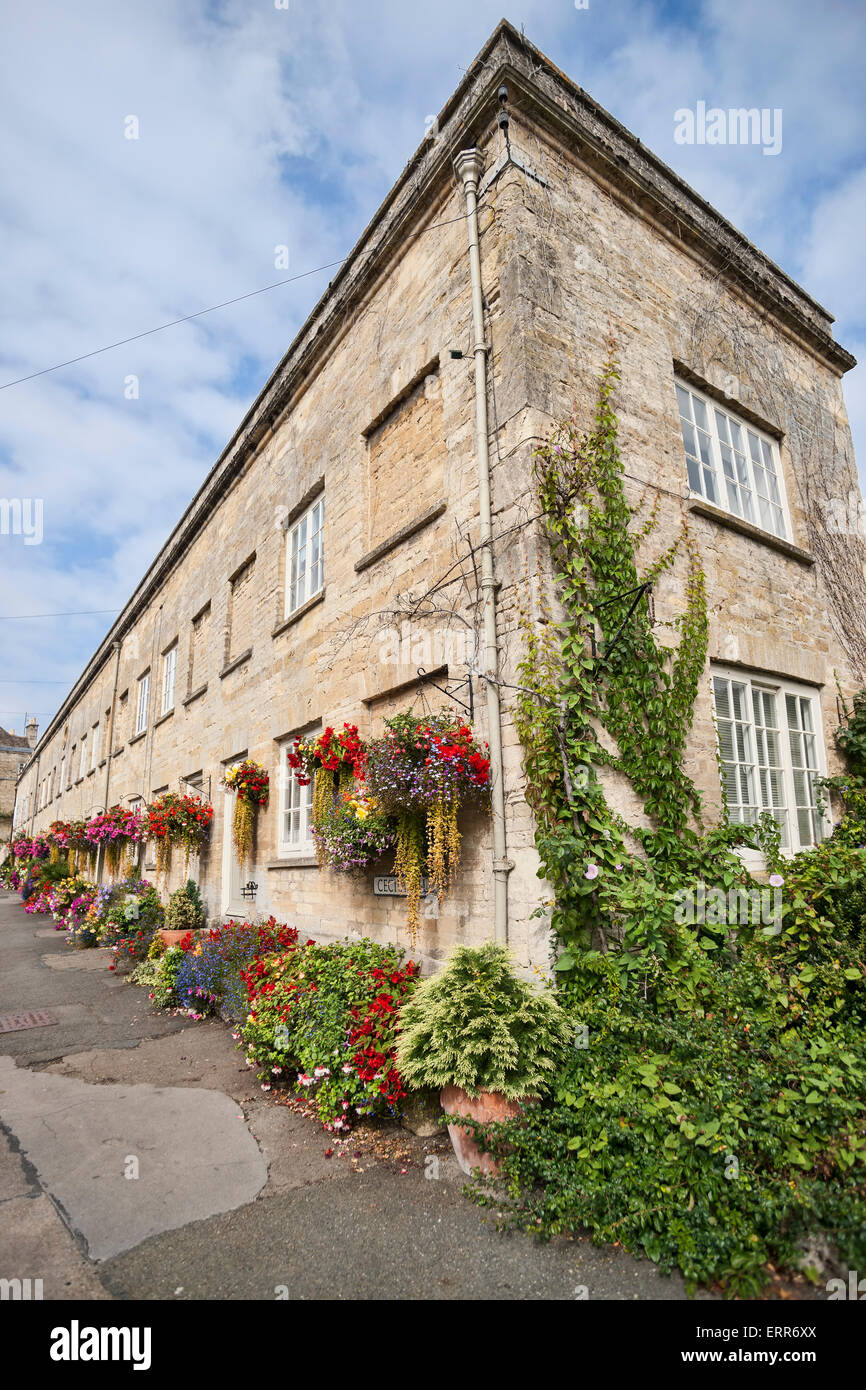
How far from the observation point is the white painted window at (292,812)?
827 cm

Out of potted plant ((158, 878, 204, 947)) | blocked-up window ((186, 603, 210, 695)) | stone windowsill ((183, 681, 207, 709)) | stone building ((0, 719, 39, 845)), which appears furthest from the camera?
stone building ((0, 719, 39, 845))

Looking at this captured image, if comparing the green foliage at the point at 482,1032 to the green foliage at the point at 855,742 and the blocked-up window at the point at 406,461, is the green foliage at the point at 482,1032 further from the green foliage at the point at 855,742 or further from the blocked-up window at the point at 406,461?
the green foliage at the point at 855,742

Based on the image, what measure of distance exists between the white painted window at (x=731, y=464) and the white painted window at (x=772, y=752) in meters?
1.89

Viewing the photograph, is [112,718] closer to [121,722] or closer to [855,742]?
[121,722]

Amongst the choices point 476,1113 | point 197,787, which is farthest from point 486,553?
point 197,787

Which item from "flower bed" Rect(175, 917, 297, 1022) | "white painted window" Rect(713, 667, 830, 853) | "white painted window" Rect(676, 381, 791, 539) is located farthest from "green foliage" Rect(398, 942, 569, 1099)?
"white painted window" Rect(676, 381, 791, 539)

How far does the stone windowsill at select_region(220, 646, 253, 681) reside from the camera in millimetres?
10234

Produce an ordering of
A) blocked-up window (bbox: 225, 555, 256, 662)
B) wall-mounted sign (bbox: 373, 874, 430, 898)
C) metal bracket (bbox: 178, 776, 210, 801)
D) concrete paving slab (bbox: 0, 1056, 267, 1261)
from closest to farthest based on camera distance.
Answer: concrete paving slab (bbox: 0, 1056, 267, 1261)
wall-mounted sign (bbox: 373, 874, 430, 898)
blocked-up window (bbox: 225, 555, 256, 662)
metal bracket (bbox: 178, 776, 210, 801)

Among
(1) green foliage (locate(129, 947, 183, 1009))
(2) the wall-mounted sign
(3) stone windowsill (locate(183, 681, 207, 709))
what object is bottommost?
(1) green foliage (locate(129, 947, 183, 1009))

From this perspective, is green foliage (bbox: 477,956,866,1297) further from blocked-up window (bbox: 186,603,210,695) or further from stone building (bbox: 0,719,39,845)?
stone building (bbox: 0,719,39,845)

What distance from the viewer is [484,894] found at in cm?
519

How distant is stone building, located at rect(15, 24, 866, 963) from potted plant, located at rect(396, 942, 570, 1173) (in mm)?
635

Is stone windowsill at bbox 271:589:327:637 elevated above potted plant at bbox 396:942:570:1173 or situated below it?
above
